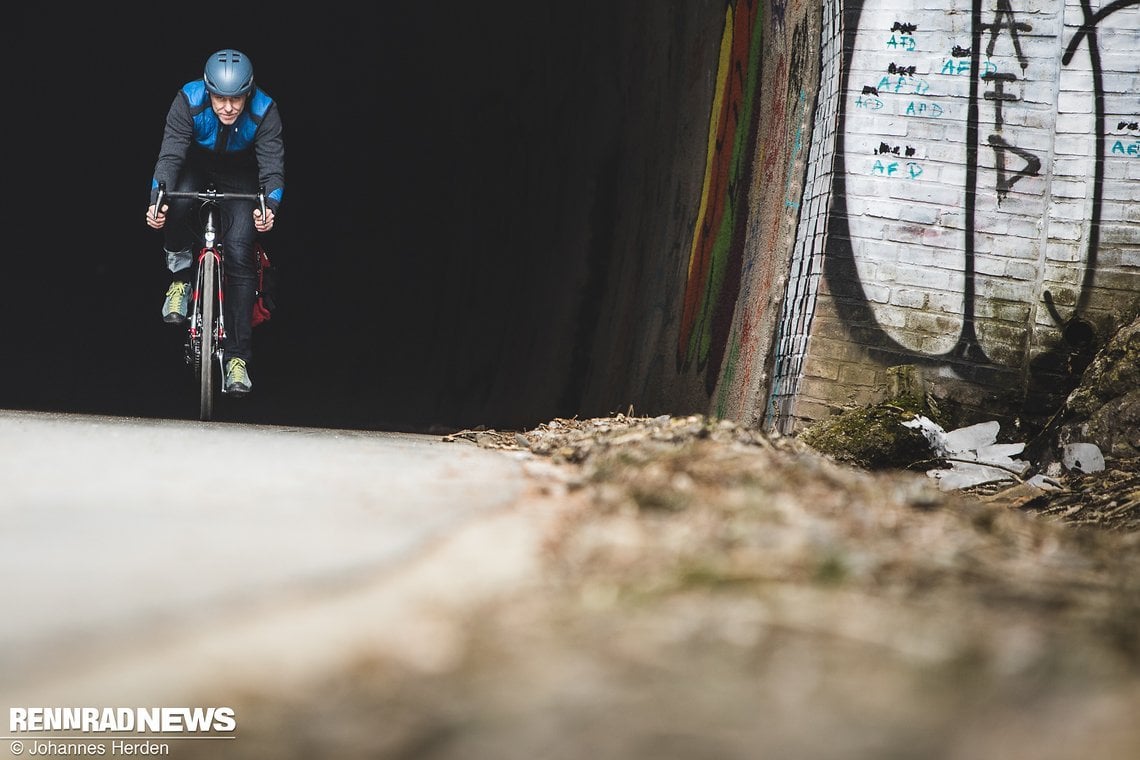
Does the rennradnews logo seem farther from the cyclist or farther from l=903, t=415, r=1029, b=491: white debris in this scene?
the cyclist

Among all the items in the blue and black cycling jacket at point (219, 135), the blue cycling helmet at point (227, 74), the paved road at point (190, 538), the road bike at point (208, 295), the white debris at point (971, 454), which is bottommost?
the white debris at point (971, 454)

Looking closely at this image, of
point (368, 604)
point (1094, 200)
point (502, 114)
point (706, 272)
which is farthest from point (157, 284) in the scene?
point (368, 604)

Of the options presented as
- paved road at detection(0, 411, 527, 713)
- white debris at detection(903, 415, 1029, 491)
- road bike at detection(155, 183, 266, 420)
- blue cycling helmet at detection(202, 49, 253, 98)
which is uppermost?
blue cycling helmet at detection(202, 49, 253, 98)

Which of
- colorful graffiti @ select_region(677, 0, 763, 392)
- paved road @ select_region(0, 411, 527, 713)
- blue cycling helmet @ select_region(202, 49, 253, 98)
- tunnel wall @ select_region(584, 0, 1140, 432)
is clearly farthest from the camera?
colorful graffiti @ select_region(677, 0, 763, 392)

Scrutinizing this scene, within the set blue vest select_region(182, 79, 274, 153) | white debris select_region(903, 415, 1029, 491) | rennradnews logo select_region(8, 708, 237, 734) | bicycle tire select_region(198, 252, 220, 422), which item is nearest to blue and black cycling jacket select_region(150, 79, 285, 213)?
blue vest select_region(182, 79, 274, 153)

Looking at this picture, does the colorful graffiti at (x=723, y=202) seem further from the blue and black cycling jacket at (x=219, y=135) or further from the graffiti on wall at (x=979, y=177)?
the blue and black cycling jacket at (x=219, y=135)

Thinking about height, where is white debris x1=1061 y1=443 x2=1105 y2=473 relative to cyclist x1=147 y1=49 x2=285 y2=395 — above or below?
below

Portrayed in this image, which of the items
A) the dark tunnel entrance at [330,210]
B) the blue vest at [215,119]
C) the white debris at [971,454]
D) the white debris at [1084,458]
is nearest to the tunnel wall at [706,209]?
the white debris at [971,454]

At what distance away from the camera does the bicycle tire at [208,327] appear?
6438 mm

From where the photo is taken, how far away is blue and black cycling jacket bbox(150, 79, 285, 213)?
6328 millimetres

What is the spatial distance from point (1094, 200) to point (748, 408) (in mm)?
1927

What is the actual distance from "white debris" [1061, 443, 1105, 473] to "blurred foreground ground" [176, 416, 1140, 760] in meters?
2.38

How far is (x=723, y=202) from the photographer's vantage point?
7547 mm

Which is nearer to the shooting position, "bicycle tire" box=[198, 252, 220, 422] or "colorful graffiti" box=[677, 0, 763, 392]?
"bicycle tire" box=[198, 252, 220, 422]
